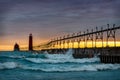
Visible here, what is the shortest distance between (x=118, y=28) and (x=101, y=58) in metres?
7.68

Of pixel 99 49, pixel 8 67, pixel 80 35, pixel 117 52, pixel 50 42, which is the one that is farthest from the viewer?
pixel 50 42

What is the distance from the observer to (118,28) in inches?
2835

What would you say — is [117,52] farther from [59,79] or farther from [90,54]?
[59,79]

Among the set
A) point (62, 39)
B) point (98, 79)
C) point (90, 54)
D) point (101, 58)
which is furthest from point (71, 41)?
point (98, 79)

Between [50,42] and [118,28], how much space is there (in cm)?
8070

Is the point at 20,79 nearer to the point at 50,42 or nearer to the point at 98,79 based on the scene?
the point at 98,79

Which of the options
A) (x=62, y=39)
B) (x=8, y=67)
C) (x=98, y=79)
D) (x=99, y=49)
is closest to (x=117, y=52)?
(x=99, y=49)

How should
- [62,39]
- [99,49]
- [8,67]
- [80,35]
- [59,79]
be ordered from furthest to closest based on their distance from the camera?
1. [62,39]
2. [80,35]
3. [99,49]
4. [8,67]
5. [59,79]

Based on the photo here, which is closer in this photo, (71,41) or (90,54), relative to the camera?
(90,54)

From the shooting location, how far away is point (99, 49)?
84312 millimetres

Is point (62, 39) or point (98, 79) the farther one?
point (62, 39)

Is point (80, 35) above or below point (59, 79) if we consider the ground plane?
above

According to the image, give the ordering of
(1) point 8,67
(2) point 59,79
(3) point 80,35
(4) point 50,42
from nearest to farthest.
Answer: (2) point 59,79, (1) point 8,67, (3) point 80,35, (4) point 50,42

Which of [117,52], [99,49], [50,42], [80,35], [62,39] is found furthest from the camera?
[50,42]
